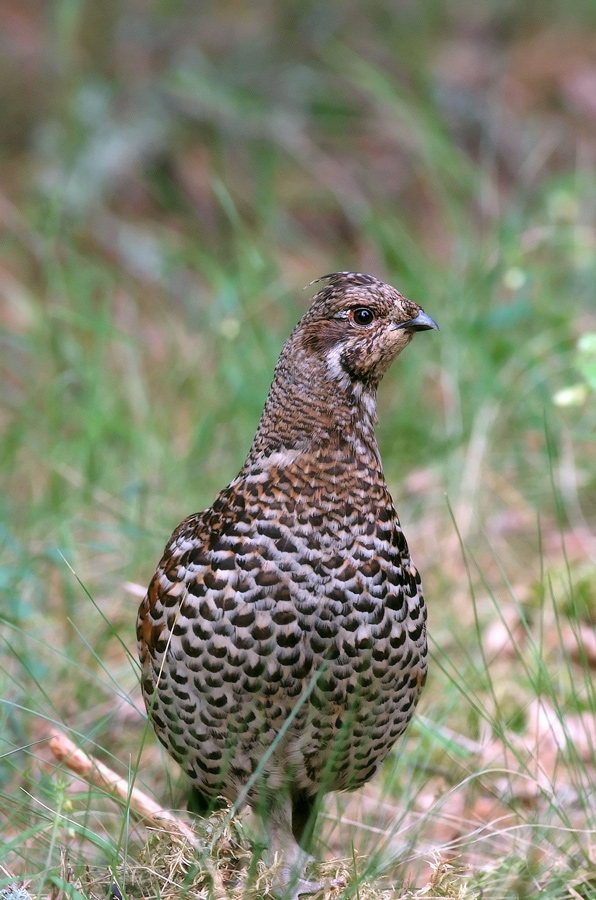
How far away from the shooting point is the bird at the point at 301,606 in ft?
8.04

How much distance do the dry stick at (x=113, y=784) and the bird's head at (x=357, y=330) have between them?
3.49 feet

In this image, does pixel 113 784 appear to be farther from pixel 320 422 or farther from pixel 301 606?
pixel 320 422

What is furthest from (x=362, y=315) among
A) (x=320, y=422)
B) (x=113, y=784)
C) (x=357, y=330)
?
(x=113, y=784)

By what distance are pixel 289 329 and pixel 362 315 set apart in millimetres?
2743

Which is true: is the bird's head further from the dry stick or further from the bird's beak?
the dry stick

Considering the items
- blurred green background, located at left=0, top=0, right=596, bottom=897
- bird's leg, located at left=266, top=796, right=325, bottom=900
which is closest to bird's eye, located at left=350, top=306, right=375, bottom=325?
blurred green background, located at left=0, top=0, right=596, bottom=897

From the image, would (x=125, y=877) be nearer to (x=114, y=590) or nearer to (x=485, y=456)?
(x=114, y=590)

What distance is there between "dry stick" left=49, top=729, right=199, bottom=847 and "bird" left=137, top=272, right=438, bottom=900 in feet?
0.41

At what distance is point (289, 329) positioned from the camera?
5.42 metres

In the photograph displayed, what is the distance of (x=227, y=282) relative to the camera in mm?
5344

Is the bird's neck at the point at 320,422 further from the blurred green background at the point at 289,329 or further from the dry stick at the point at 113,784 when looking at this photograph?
the dry stick at the point at 113,784

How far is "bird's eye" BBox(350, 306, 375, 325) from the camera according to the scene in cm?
270

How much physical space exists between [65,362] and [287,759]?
3061 mm

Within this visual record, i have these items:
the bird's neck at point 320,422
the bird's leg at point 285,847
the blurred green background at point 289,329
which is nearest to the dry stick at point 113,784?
the blurred green background at point 289,329
